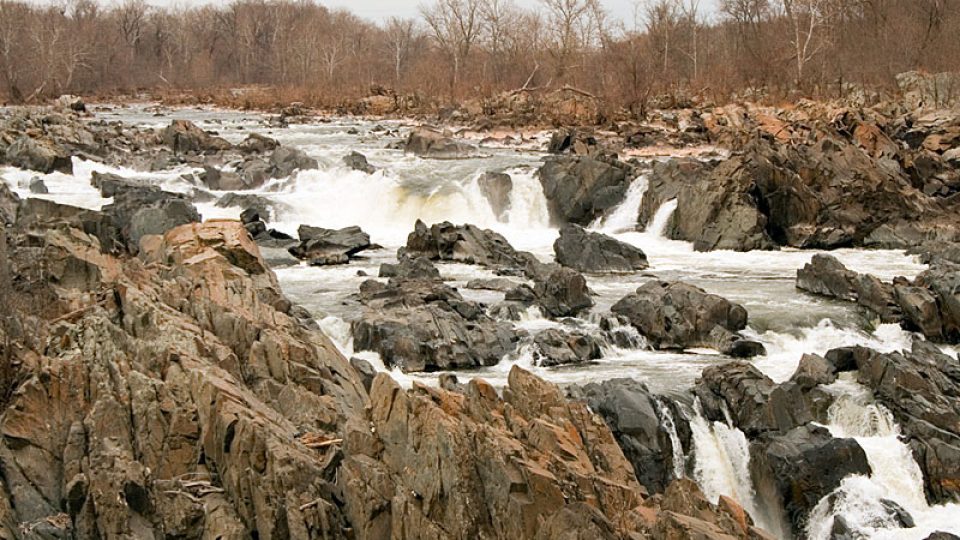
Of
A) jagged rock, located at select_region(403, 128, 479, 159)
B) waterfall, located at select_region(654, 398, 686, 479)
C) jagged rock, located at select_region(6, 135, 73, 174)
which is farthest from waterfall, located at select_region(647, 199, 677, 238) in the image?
jagged rock, located at select_region(6, 135, 73, 174)

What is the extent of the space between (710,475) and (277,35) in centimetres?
8013

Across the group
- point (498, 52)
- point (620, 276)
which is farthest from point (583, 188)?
point (498, 52)

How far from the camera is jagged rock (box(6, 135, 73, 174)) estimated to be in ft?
96.4

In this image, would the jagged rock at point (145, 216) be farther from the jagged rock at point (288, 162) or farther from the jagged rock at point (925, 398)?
the jagged rock at point (925, 398)

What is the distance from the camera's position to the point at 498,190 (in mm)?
27609

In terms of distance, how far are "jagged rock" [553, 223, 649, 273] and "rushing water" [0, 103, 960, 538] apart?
A: 53cm

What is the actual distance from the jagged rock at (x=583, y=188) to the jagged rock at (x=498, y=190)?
1.09 meters

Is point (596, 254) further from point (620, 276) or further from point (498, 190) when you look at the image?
point (498, 190)

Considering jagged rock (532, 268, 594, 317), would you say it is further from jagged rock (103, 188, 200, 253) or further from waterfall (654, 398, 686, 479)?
jagged rock (103, 188, 200, 253)

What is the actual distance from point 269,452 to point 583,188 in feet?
65.8

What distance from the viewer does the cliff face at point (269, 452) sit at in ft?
22.6

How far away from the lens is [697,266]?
21.0 m

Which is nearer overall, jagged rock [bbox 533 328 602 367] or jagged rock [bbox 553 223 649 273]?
jagged rock [bbox 533 328 602 367]

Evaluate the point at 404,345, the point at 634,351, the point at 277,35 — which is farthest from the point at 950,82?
the point at 277,35
